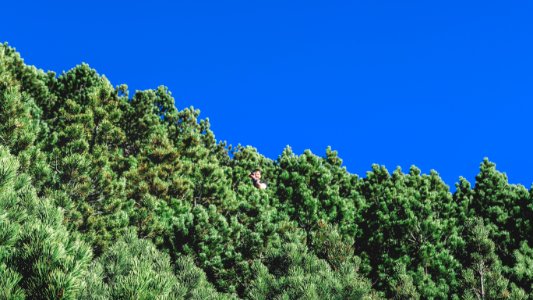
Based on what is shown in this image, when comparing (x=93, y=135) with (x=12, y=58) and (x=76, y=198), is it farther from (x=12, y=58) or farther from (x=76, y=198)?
(x=12, y=58)

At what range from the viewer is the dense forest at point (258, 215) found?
11.0 m

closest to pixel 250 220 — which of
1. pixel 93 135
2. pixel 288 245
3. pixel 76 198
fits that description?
pixel 288 245

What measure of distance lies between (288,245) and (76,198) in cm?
687

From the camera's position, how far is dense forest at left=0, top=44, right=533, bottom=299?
11.0 m

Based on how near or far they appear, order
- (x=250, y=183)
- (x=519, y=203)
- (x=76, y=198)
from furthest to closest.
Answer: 1. (x=250, y=183)
2. (x=519, y=203)
3. (x=76, y=198)

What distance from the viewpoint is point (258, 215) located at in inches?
581

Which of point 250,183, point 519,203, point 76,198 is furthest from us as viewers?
point 250,183

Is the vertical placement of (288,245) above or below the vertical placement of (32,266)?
above

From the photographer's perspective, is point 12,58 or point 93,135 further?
point 12,58

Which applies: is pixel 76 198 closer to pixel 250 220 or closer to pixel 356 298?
pixel 250 220

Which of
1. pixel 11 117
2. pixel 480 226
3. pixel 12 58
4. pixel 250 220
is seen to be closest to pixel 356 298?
pixel 250 220

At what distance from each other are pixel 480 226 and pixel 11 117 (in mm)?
14249

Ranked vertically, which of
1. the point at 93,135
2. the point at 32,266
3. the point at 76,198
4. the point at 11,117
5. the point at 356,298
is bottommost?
the point at 32,266

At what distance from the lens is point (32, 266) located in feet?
12.9
